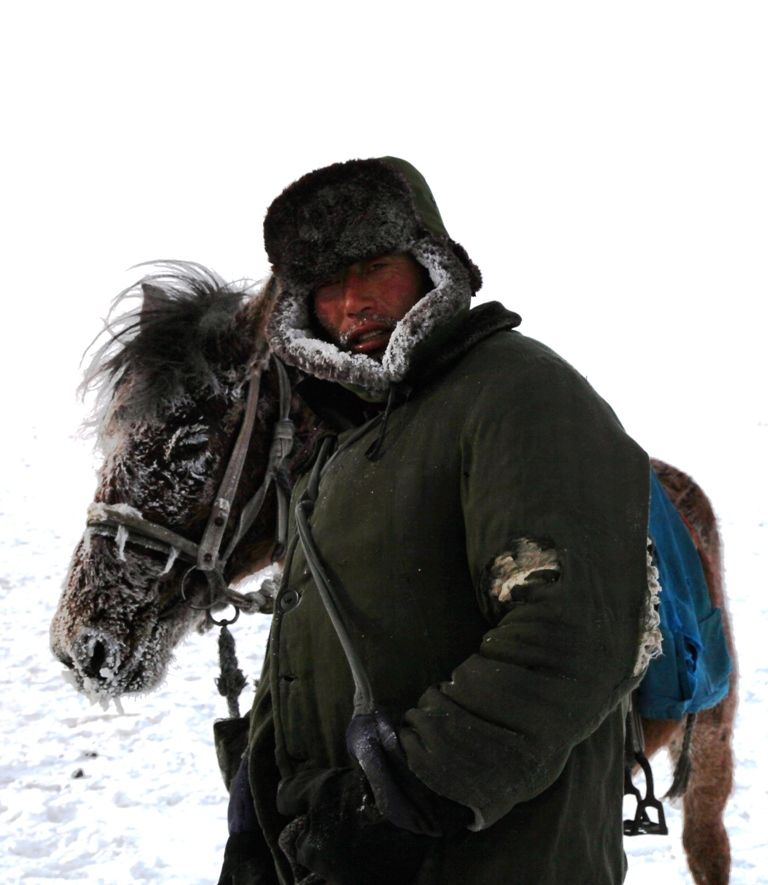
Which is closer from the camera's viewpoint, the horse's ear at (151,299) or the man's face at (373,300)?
the man's face at (373,300)

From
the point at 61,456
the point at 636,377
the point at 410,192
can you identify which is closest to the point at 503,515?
Answer: the point at 410,192

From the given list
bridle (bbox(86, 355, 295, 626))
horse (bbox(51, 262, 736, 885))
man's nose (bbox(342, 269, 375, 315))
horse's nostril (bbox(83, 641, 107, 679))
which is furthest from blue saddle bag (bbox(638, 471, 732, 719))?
horse's nostril (bbox(83, 641, 107, 679))

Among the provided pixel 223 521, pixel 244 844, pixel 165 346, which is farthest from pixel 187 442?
pixel 244 844

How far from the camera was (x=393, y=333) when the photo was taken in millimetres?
1378

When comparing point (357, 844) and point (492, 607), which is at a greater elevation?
point (492, 607)

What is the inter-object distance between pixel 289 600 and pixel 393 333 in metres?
0.53

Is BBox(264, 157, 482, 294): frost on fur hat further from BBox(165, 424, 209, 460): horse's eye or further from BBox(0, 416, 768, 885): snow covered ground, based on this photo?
BBox(0, 416, 768, 885): snow covered ground

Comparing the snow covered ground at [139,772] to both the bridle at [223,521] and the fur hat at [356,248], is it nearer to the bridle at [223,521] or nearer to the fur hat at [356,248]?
the bridle at [223,521]

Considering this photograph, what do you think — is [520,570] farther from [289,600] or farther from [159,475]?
[159,475]

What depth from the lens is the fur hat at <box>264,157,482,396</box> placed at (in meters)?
1.39

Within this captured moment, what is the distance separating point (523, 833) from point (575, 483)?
53cm

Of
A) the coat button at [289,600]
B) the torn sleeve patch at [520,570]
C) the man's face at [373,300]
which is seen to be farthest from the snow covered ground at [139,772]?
the torn sleeve patch at [520,570]

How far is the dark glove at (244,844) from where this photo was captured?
1570 mm

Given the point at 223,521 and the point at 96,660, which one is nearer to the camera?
the point at 96,660
